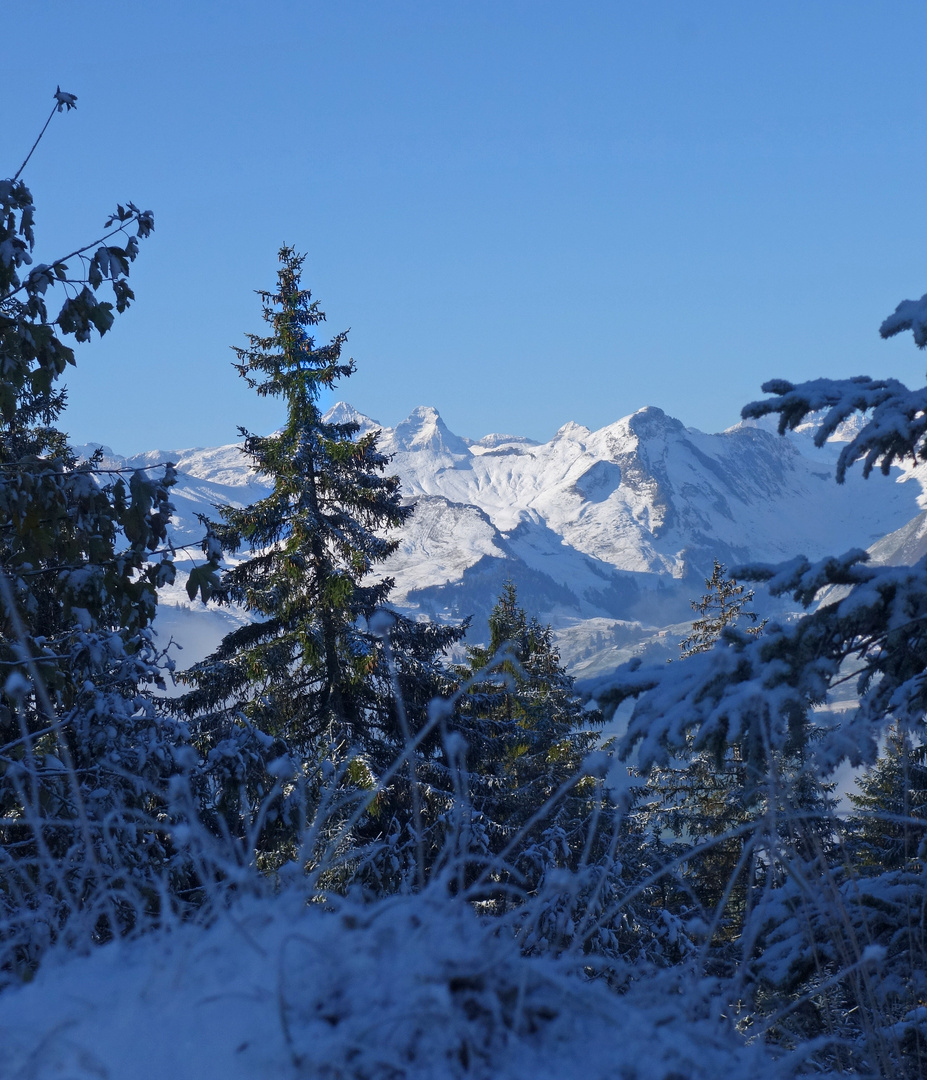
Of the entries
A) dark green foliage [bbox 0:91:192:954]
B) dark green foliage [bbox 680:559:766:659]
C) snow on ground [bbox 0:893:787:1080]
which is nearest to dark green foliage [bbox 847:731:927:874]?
snow on ground [bbox 0:893:787:1080]

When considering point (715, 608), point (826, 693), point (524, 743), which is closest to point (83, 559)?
point (826, 693)

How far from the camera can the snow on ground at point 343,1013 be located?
133 cm

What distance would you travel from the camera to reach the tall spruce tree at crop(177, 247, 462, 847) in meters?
14.8

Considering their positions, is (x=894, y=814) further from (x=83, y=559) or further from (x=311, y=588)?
(x=311, y=588)

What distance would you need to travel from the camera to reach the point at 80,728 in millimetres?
5328

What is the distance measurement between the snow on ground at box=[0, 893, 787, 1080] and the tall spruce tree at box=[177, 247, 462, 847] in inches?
Answer: 491

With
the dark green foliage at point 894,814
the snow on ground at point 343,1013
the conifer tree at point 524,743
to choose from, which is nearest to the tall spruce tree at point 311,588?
the conifer tree at point 524,743

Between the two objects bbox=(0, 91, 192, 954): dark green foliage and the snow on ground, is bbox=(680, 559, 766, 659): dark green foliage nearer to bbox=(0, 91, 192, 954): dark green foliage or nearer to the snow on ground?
bbox=(0, 91, 192, 954): dark green foliage

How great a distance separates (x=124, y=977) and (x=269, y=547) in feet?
52.6

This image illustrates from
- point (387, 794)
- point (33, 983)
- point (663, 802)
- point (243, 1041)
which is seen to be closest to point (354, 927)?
point (243, 1041)

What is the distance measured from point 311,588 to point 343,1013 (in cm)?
1408

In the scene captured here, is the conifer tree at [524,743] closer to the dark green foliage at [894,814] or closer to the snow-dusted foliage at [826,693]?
the dark green foliage at [894,814]

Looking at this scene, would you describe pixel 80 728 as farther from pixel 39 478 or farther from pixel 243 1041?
pixel 243 1041

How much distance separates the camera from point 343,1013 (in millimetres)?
1415
